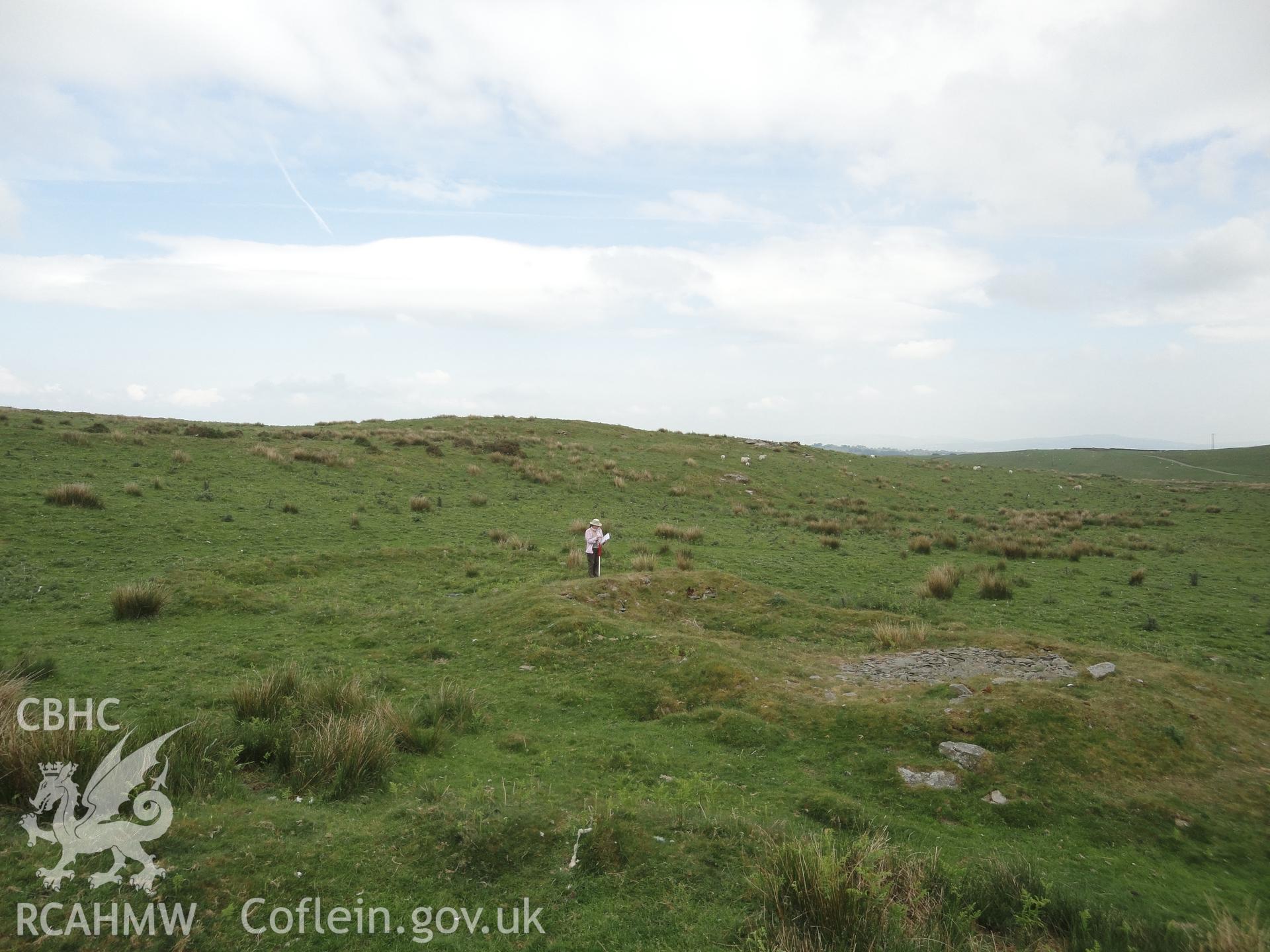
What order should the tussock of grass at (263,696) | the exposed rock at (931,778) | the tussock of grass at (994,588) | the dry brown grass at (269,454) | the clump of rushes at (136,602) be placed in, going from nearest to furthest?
the exposed rock at (931,778) < the tussock of grass at (263,696) < the clump of rushes at (136,602) < the tussock of grass at (994,588) < the dry brown grass at (269,454)

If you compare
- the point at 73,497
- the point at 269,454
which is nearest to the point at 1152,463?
the point at 269,454

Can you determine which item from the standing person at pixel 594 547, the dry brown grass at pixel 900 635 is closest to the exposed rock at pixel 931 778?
the dry brown grass at pixel 900 635

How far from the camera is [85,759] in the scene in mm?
5977

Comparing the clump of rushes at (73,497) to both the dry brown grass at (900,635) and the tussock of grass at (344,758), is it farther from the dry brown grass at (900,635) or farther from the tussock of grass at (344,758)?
the dry brown grass at (900,635)

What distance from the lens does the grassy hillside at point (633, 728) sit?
17.1 feet

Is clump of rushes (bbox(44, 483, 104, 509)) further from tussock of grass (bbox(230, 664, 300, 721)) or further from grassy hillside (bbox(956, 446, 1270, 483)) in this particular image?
grassy hillside (bbox(956, 446, 1270, 483))

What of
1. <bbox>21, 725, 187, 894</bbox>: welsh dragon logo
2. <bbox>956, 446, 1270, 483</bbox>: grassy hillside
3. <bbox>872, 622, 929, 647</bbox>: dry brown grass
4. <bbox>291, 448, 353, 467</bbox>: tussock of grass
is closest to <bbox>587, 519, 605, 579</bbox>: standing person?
<bbox>872, 622, 929, 647</bbox>: dry brown grass

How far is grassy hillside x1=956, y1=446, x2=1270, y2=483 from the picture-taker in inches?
3836

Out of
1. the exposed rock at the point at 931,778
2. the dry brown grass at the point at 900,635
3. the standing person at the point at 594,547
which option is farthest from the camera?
the standing person at the point at 594,547

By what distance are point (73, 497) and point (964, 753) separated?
25.5m

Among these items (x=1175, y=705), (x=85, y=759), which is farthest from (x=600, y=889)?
(x=1175, y=705)

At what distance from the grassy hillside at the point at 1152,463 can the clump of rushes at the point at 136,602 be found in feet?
304

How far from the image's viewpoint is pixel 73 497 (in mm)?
20328

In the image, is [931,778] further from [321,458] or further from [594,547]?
[321,458]
